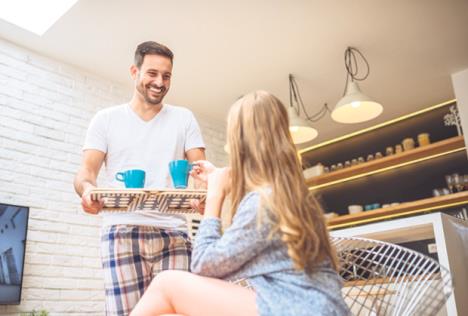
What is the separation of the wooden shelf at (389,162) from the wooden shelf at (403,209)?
1.64 feet

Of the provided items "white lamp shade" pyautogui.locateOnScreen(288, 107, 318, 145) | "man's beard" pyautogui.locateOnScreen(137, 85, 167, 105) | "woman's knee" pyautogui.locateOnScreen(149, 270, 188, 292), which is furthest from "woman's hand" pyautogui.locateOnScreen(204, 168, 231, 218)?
"white lamp shade" pyautogui.locateOnScreen(288, 107, 318, 145)

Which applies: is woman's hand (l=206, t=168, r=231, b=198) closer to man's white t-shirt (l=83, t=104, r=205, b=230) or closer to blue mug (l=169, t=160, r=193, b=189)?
blue mug (l=169, t=160, r=193, b=189)

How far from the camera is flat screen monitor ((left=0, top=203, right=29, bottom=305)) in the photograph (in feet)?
9.65

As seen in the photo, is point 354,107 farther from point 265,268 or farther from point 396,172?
point 265,268

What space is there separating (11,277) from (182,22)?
80.6 inches

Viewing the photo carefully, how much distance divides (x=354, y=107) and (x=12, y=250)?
8.31 feet

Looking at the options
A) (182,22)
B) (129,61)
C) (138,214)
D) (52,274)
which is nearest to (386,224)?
(138,214)

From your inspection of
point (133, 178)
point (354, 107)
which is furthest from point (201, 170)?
point (354, 107)

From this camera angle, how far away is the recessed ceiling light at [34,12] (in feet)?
10.7

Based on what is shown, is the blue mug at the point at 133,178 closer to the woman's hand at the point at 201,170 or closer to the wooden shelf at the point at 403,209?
the woman's hand at the point at 201,170

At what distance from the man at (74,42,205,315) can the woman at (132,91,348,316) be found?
441 mm

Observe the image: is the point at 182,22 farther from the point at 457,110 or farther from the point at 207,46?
the point at 457,110

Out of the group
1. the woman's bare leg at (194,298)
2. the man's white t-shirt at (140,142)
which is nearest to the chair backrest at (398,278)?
the woman's bare leg at (194,298)

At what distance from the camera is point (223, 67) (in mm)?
4035
